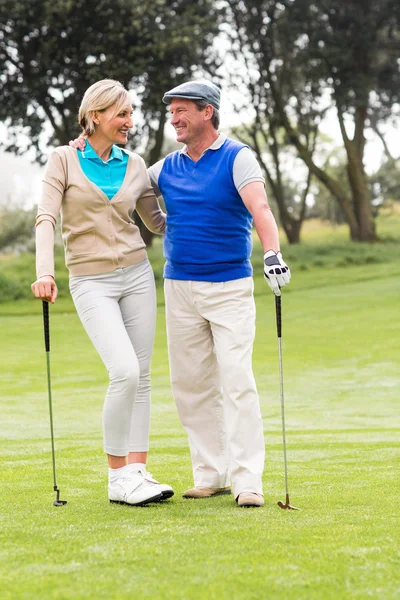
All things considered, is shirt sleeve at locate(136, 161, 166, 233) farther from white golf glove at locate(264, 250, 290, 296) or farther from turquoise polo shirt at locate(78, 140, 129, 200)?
white golf glove at locate(264, 250, 290, 296)

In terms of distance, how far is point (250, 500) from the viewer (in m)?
4.66

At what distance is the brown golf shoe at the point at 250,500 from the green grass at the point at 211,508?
56 mm

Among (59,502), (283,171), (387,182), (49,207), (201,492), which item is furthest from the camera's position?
(283,171)

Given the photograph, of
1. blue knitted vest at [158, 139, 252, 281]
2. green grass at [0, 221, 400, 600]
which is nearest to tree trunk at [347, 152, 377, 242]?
green grass at [0, 221, 400, 600]

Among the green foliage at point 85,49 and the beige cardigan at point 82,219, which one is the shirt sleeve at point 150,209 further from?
the green foliage at point 85,49

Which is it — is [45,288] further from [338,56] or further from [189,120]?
[338,56]

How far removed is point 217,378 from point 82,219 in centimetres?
109

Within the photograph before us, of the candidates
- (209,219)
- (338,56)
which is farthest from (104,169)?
(338,56)

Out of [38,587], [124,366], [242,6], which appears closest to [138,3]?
[242,6]

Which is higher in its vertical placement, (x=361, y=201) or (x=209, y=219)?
(x=361, y=201)

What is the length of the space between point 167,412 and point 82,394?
5.71 feet

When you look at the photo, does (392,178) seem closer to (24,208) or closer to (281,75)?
(281,75)

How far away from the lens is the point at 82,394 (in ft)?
37.0

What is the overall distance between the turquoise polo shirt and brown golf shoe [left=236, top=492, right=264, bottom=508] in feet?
5.10
